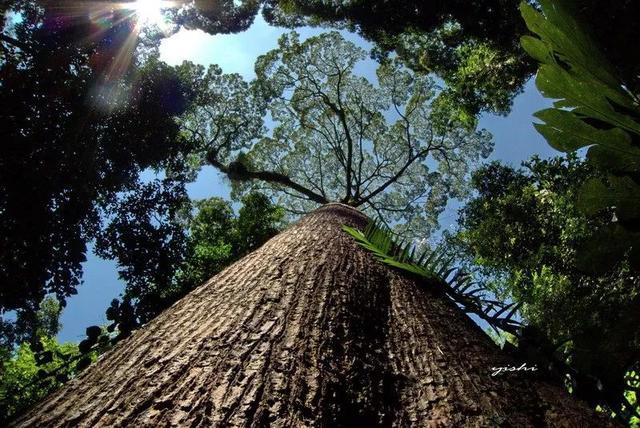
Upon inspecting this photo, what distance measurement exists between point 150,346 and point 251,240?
8130 millimetres

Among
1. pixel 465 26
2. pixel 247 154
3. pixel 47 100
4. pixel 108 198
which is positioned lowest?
pixel 108 198

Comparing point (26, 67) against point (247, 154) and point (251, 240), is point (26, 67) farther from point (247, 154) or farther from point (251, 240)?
point (247, 154)

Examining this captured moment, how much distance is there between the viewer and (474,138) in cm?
1521

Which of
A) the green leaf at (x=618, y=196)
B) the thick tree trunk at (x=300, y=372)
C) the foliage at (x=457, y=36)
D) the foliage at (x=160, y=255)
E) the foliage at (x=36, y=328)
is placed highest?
the foliage at (x=457, y=36)

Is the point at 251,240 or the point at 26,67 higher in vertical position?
the point at 26,67

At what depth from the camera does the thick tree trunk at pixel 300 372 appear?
4.47 feet

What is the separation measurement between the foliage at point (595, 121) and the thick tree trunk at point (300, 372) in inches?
26.5

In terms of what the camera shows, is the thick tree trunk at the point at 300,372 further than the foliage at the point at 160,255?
No

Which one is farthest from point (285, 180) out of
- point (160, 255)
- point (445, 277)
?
point (445, 277)

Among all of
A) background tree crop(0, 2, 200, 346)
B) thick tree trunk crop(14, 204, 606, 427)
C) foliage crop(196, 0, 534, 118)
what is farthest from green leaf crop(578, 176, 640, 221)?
background tree crop(0, 2, 200, 346)

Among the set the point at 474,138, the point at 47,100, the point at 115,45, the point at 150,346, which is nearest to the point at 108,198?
the point at 47,100

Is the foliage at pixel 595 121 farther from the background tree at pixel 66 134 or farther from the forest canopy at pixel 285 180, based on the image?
Result: the background tree at pixel 66 134

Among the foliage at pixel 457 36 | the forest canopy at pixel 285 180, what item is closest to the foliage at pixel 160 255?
the forest canopy at pixel 285 180

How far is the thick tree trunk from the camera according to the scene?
53.6 inches
